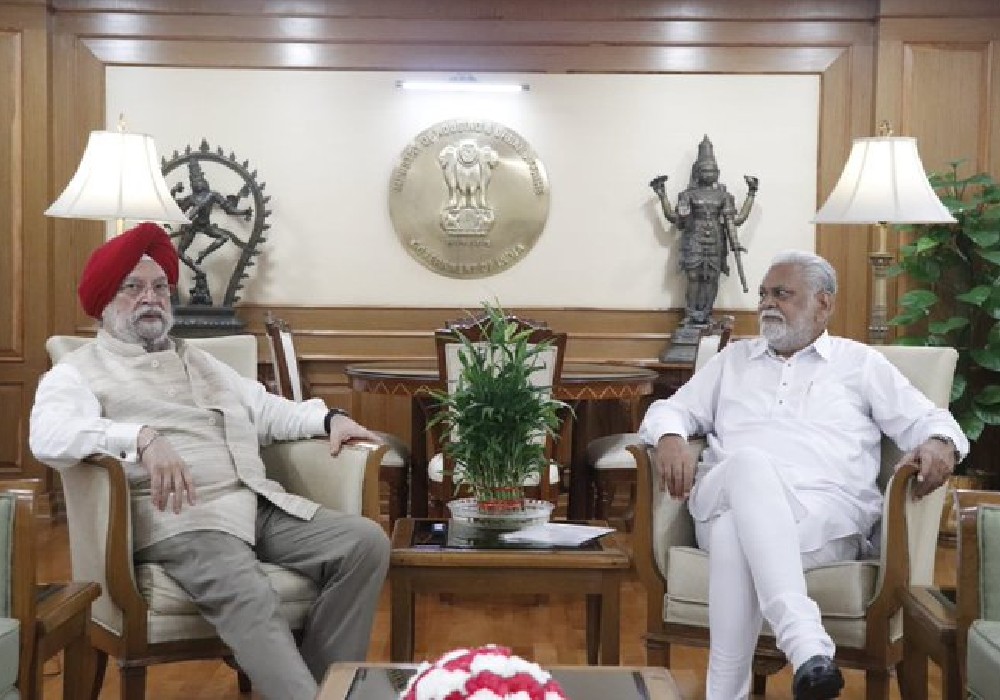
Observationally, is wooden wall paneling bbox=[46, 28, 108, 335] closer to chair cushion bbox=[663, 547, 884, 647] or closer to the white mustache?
the white mustache

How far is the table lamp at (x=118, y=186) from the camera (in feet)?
13.9

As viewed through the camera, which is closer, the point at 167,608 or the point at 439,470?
Answer: the point at 167,608

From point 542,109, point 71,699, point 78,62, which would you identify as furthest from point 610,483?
point 78,62

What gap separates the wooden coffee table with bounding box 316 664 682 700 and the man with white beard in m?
0.51

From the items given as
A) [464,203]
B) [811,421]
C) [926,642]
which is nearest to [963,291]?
[464,203]

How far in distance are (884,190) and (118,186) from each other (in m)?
2.70

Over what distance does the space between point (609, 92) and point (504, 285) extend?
1.00 m

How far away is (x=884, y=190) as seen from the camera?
4.68 meters

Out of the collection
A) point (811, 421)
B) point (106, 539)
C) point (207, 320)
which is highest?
point (207, 320)

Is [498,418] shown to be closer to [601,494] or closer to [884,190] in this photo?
[601,494]

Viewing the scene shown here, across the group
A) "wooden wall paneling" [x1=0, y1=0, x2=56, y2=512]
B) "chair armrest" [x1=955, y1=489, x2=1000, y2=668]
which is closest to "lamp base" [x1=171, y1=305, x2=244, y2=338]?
"wooden wall paneling" [x1=0, y1=0, x2=56, y2=512]

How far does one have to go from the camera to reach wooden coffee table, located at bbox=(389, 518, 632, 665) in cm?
273

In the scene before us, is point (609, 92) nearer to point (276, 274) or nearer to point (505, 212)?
point (505, 212)

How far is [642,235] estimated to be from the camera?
5926 mm
